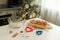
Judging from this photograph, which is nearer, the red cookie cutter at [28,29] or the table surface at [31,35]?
the table surface at [31,35]

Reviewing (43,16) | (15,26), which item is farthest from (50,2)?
(15,26)

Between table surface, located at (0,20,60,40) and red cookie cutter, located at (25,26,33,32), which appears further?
red cookie cutter, located at (25,26,33,32)

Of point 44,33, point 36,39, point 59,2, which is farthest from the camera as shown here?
point 59,2

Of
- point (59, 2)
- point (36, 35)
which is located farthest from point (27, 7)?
point (36, 35)

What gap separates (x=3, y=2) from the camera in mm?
2441

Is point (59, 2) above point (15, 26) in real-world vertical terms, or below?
above

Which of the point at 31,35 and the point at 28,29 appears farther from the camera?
the point at 28,29

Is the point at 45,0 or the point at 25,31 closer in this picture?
the point at 25,31

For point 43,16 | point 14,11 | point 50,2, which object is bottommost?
point 43,16

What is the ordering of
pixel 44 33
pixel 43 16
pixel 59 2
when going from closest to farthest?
pixel 44 33, pixel 59 2, pixel 43 16

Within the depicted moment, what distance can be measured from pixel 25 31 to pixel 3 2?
134 cm

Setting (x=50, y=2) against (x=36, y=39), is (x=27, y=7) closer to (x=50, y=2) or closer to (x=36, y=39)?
(x=50, y=2)

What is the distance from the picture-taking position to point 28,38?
1.13 m

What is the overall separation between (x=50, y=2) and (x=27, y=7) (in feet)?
1.71
